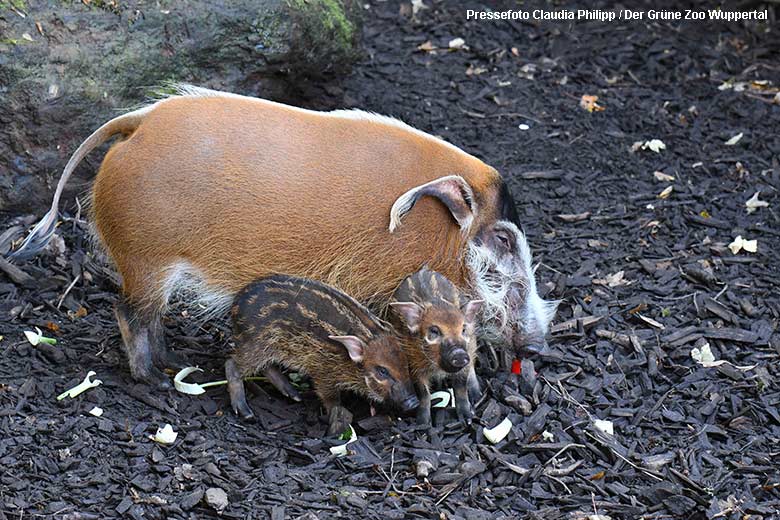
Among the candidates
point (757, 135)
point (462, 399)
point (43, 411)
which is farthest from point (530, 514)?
point (757, 135)

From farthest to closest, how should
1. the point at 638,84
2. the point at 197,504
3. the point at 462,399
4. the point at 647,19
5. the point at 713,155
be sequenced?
the point at 647,19 < the point at 638,84 < the point at 713,155 < the point at 462,399 < the point at 197,504

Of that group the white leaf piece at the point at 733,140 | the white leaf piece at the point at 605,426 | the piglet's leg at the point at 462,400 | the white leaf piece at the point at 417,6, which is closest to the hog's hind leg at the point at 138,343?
the piglet's leg at the point at 462,400

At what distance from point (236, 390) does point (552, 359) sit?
5.84 feet

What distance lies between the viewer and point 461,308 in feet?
17.8

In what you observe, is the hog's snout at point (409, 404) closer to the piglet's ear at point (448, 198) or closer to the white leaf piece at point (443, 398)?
the white leaf piece at point (443, 398)

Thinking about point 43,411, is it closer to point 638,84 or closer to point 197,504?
point 197,504

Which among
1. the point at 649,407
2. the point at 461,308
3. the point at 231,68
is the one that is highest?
the point at 231,68

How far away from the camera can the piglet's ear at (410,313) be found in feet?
17.2

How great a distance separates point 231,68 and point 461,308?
267 centimetres

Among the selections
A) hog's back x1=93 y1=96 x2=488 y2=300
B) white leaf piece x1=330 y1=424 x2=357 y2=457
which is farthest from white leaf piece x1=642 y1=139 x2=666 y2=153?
white leaf piece x1=330 y1=424 x2=357 y2=457

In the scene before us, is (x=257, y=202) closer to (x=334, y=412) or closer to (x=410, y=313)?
(x=410, y=313)

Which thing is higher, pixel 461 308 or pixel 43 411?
pixel 461 308

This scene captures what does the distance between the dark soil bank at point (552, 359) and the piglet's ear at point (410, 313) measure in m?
0.51

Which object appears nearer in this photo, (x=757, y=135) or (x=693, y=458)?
(x=693, y=458)
